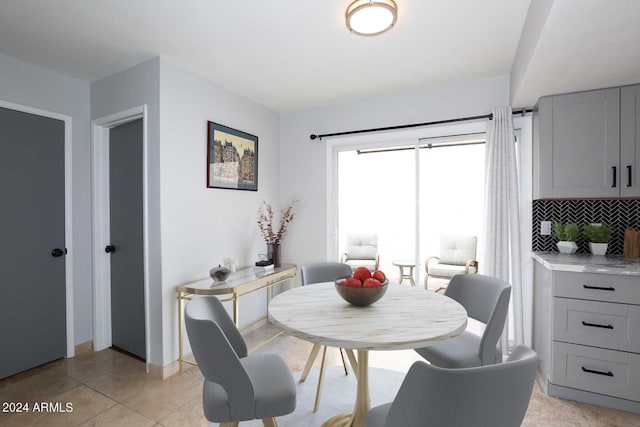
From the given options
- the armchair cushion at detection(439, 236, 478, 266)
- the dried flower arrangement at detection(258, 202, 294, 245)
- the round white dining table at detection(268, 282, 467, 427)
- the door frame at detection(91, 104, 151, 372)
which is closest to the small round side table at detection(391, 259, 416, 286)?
the armchair cushion at detection(439, 236, 478, 266)

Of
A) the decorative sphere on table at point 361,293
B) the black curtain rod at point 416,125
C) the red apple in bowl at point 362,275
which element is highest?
the black curtain rod at point 416,125

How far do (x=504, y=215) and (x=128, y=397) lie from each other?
10.6 feet

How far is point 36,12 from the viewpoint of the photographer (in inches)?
74.4

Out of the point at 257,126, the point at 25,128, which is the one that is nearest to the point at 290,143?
the point at 257,126

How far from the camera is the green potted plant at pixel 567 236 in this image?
2.53m

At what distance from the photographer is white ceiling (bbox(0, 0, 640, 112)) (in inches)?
68.5

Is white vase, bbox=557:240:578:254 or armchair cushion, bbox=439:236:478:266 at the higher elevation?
white vase, bbox=557:240:578:254

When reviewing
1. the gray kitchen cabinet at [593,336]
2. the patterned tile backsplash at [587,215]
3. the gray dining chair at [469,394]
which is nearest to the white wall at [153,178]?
the gray dining chair at [469,394]

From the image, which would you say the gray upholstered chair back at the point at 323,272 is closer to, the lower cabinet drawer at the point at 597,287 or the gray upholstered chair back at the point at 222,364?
the gray upholstered chair back at the point at 222,364

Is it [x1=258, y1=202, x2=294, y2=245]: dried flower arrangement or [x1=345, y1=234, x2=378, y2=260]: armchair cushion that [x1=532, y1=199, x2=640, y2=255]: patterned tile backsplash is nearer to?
[x1=345, y1=234, x2=378, y2=260]: armchair cushion

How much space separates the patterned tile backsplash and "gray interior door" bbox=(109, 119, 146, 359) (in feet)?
11.4

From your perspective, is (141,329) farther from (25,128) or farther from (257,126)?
(257,126)

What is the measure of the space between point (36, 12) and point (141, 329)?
2.38 m

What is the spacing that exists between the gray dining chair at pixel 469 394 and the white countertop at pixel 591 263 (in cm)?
162
